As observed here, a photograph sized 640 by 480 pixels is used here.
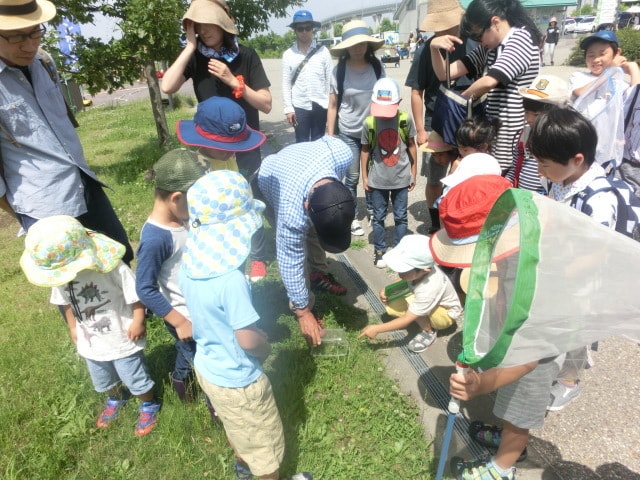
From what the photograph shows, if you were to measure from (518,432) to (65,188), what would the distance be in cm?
257

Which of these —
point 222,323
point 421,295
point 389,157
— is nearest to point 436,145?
point 389,157

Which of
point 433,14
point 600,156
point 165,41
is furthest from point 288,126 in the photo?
point 600,156

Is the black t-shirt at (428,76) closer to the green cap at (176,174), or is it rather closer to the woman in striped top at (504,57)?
the woman in striped top at (504,57)

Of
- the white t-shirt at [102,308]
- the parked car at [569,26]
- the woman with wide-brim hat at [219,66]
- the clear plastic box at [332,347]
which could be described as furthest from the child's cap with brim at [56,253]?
the parked car at [569,26]

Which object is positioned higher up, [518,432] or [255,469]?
[518,432]

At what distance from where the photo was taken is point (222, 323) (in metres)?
1.61

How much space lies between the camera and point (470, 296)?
134 centimetres

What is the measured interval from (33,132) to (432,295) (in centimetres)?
241

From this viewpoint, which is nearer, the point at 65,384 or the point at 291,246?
the point at 291,246

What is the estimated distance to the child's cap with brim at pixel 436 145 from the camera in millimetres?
3480

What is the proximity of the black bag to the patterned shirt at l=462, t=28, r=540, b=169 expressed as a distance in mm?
154

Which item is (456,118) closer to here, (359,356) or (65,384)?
(359,356)

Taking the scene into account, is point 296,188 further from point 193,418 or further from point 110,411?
point 110,411

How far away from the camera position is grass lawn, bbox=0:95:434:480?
2129 millimetres
